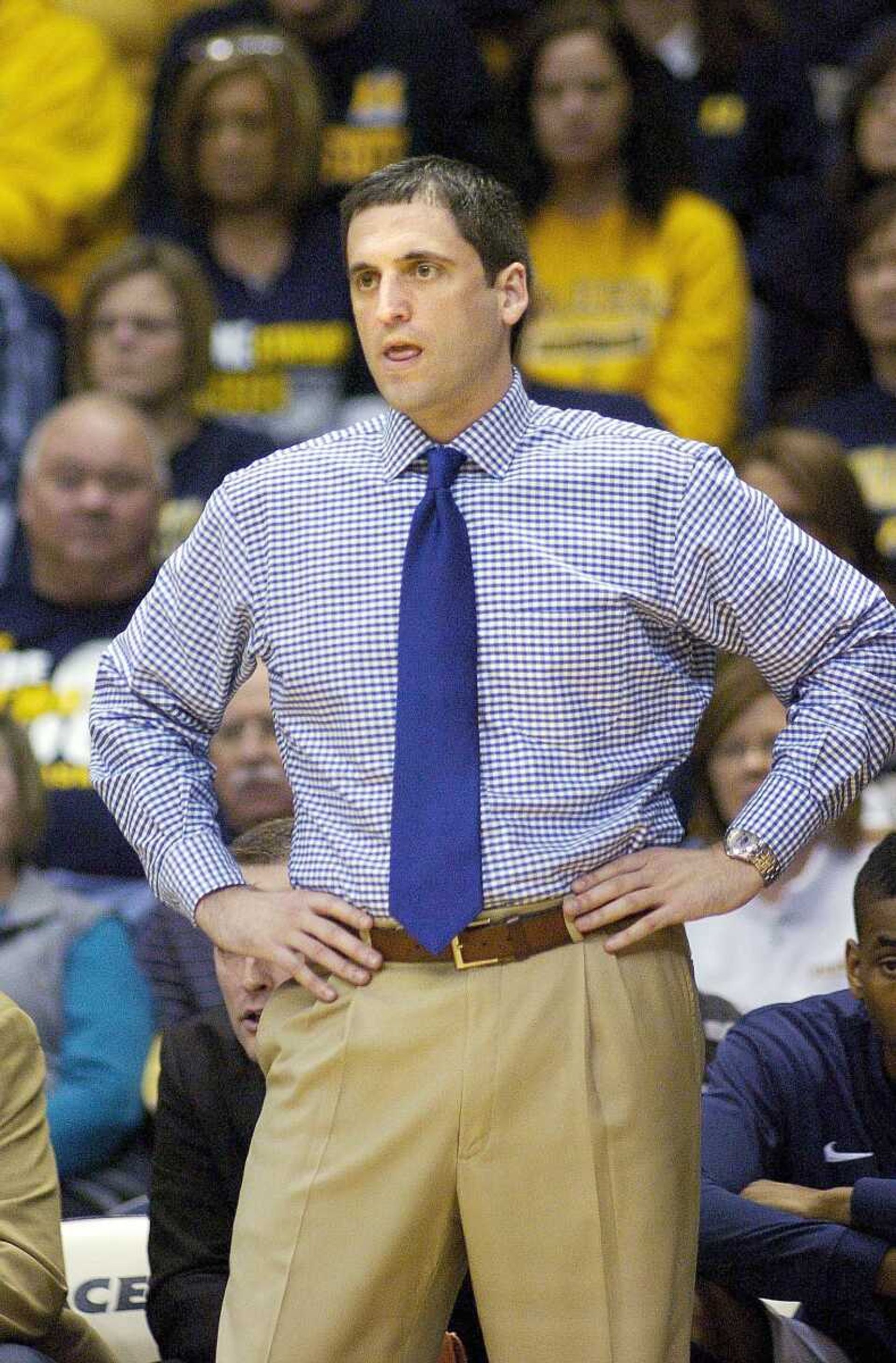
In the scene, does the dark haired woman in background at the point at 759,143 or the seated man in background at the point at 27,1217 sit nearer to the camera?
the seated man in background at the point at 27,1217

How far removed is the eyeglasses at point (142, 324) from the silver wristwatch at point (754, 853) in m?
3.02

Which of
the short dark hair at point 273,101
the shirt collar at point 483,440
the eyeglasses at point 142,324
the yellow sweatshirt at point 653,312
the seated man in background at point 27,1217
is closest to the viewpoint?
the shirt collar at point 483,440

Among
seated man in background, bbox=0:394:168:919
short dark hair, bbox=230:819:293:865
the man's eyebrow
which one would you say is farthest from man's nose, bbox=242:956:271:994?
seated man in background, bbox=0:394:168:919

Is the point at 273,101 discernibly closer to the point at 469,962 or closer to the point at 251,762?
the point at 251,762

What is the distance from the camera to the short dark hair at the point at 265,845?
2.89m

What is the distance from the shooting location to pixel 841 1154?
2.75 metres

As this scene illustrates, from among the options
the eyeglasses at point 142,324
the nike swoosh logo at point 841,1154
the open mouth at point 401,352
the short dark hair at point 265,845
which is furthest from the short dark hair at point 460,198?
the eyeglasses at point 142,324

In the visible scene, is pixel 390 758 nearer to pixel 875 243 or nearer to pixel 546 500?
pixel 546 500

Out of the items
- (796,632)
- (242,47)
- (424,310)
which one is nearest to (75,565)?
(242,47)

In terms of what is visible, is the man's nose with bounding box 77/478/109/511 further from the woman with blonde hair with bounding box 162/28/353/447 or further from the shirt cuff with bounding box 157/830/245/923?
the shirt cuff with bounding box 157/830/245/923

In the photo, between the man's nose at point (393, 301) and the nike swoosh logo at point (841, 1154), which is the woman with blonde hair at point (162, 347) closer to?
the nike swoosh logo at point (841, 1154)

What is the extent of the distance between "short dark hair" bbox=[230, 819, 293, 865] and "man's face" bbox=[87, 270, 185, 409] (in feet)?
6.76

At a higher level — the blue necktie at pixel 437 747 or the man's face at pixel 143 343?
the man's face at pixel 143 343

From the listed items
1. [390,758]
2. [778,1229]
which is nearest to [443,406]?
[390,758]
